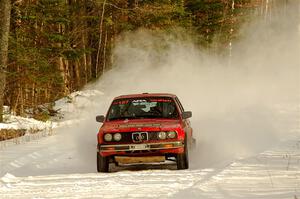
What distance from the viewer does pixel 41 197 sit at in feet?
26.6

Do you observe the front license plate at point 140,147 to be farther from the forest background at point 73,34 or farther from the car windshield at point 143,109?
the forest background at point 73,34

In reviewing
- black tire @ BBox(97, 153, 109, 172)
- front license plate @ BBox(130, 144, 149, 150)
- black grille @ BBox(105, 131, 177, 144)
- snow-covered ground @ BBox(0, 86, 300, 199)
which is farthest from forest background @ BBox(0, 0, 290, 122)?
front license plate @ BBox(130, 144, 149, 150)

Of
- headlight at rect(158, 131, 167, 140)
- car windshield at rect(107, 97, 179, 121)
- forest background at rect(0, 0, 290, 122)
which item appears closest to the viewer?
headlight at rect(158, 131, 167, 140)

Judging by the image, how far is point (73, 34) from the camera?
28922 millimetres

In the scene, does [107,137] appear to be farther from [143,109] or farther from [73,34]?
[73,34]

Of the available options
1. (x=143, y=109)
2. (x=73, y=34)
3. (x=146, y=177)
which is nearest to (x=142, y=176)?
(x=146, y=177)

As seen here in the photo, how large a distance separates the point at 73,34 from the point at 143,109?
55.4 ft

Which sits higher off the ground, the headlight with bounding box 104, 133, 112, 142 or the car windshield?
the car windshield

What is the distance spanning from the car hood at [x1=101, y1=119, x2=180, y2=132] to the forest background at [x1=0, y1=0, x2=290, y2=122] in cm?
817

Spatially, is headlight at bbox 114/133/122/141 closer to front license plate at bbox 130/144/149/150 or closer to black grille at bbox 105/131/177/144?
black grille at bbox 105/131/177/144

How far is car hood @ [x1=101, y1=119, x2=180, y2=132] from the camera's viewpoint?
36.6 ft

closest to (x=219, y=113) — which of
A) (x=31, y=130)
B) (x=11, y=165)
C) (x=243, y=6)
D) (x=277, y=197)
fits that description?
(x=31, y=130)

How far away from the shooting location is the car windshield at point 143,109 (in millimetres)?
12219

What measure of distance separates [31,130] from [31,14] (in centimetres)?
404
